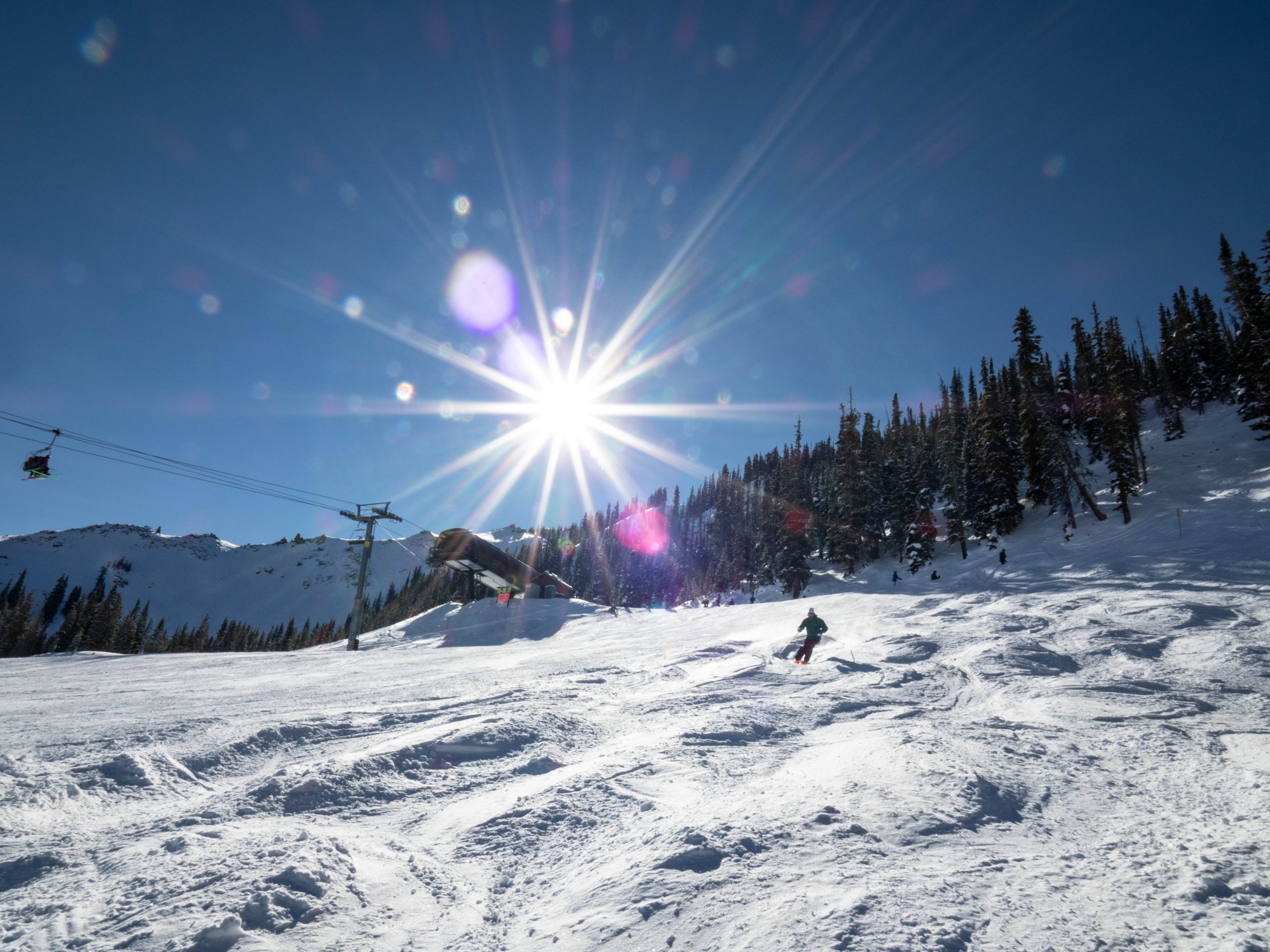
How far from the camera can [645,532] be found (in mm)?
159000

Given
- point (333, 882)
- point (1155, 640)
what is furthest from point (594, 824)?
point (1155, 640)

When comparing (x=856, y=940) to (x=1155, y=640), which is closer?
(x=856, y=940)

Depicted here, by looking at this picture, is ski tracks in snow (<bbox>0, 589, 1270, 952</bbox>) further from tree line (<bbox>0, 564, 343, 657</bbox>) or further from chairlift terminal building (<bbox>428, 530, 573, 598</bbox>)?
tree line (<bbox>0, 564, 343, 657</bbox>)

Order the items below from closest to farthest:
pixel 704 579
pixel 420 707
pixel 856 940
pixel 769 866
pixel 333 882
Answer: pixel 856 940 → pixel 333 882 → pixel 769 866 → pixel 420 707 → pixel 704 579

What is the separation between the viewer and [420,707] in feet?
25.6

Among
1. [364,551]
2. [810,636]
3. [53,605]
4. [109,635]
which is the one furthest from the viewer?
[53,605]

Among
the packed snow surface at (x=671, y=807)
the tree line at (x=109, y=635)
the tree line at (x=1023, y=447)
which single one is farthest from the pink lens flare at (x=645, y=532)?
the packed snow surface at (x=671, y=807)

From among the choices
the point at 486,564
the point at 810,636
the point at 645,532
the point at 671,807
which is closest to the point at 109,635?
the point at 486,564

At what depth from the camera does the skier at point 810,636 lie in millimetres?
12359

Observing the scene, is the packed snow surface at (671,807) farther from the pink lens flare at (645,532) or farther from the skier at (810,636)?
the pink lens flare at (645,532)

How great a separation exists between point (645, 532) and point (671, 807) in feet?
510

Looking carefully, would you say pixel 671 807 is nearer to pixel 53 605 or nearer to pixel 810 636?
pixel 810 636

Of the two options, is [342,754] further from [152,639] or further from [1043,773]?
[152,639]

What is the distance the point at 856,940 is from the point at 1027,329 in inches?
1970
